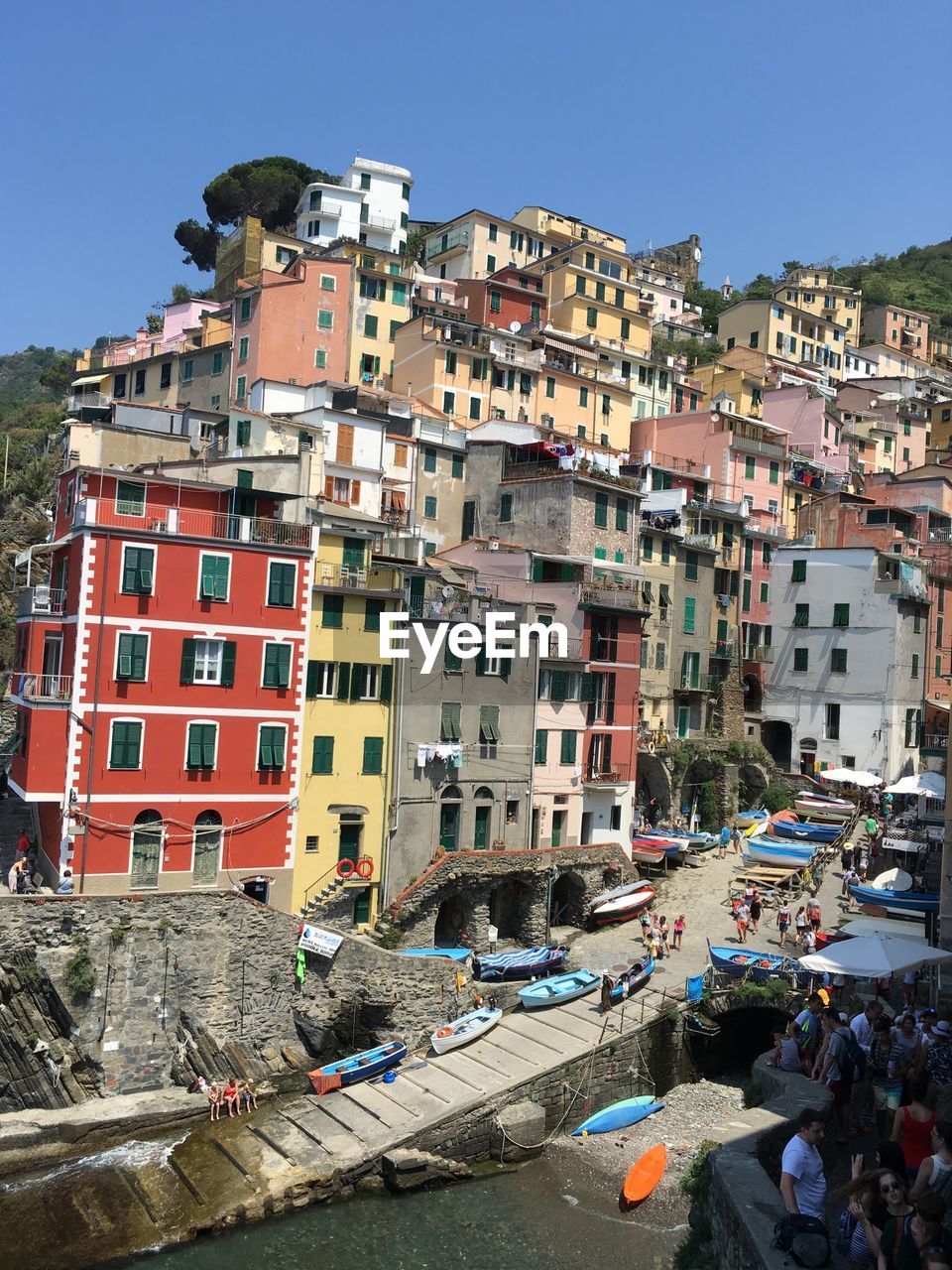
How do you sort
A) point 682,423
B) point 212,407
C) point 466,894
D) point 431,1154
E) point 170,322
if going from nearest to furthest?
point 431,1154 → point 466,894 → point 212,407 → point 682,423 → point 170,322

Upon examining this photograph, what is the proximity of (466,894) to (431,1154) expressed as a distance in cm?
1351

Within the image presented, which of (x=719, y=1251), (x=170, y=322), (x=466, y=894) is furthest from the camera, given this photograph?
(x=170, y=322)

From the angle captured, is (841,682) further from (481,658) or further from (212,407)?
(212,407)

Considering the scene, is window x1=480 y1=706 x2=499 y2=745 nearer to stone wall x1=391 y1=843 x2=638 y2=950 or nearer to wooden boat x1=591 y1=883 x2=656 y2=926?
stone wall x1=391 y1=843 x2=638 y2=950

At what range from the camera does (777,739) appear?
63.8m

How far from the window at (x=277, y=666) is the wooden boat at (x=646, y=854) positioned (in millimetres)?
19465

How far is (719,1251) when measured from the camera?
1614 cm

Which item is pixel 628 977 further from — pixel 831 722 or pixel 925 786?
pixel 831 722

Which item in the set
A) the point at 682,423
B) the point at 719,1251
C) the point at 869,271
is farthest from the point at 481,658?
the point at 869,271

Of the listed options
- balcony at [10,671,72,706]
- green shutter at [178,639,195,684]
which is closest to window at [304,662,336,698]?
green shutter at [178,639,195,684]

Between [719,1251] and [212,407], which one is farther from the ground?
[212,407]

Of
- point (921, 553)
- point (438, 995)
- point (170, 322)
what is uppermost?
point (170, 322)

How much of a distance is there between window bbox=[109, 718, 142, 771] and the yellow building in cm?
611

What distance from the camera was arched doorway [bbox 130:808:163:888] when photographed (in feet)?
113
